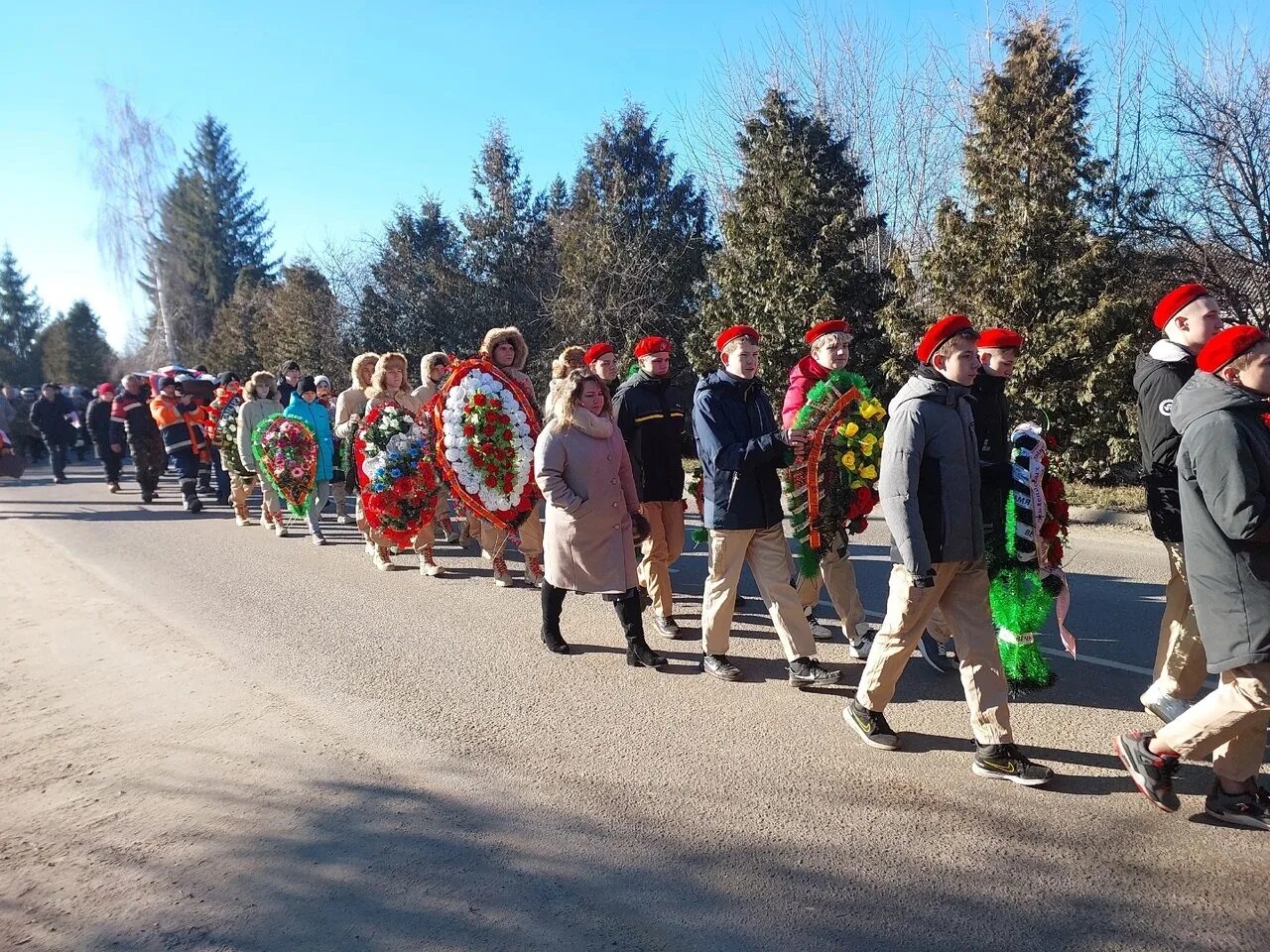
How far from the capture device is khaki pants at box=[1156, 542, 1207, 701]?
4238 mm

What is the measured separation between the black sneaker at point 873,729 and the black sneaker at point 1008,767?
16.7 inches

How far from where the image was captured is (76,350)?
45.9 metres

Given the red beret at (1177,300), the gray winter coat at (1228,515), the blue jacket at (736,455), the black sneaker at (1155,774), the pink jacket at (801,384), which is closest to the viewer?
the gray winter coat at (1228,515)

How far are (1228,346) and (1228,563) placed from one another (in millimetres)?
796

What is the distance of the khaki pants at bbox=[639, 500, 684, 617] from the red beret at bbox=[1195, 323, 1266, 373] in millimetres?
3593

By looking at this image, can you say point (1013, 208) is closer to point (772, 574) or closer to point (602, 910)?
point (772, 574)

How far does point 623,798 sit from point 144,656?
389 cm

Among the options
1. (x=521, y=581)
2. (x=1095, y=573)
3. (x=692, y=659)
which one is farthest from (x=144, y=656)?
(x=1095, y=573)

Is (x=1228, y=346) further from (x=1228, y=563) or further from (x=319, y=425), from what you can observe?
(x=319, y=425)

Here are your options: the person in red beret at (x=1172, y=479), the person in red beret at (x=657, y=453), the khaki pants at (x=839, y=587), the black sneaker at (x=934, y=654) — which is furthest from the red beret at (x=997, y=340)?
the person in red beret at (x=657, y=453)

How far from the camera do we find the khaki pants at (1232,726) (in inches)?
129

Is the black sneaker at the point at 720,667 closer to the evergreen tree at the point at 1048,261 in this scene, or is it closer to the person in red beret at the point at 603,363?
the person in red beret at the point at 603,363

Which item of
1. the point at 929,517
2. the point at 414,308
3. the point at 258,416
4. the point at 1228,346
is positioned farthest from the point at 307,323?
the point at 1228,346

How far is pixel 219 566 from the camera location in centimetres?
902
